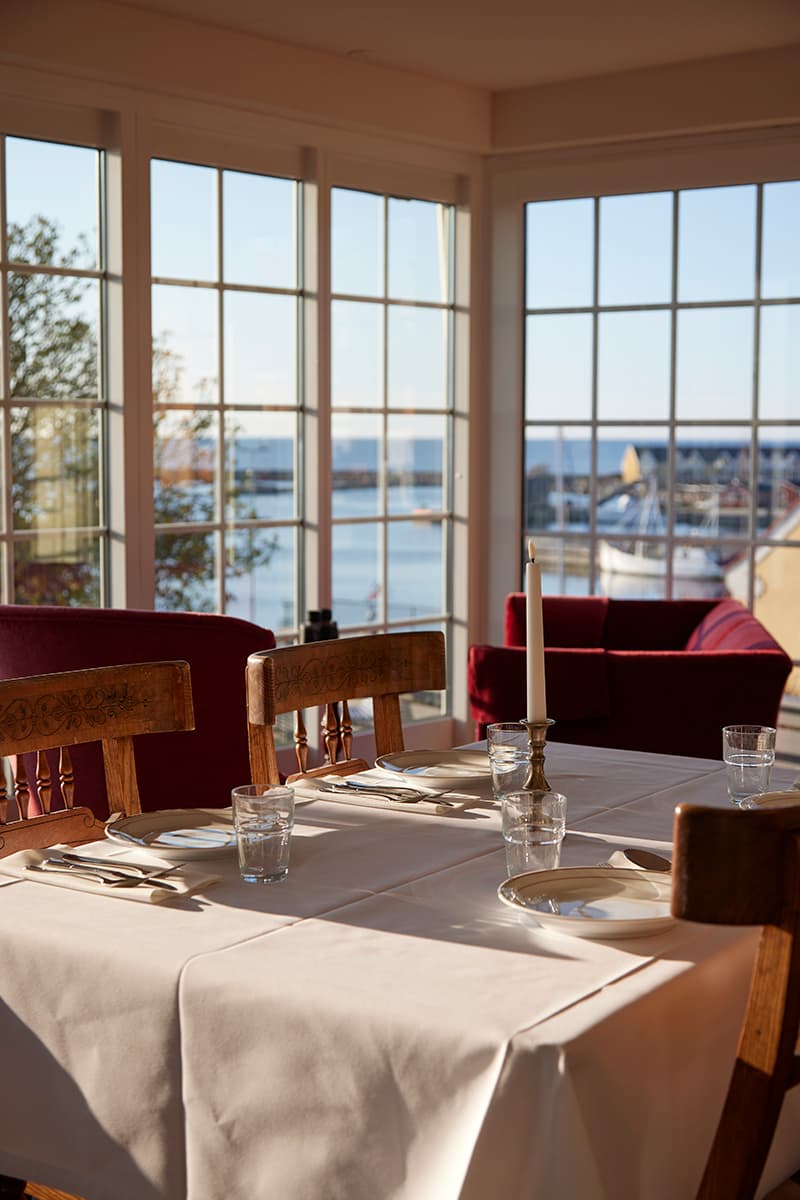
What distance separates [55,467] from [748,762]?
9.91 ft

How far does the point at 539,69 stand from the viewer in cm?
537

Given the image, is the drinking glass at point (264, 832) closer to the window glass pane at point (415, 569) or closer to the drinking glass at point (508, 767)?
the drinking glass at point (508, 767)

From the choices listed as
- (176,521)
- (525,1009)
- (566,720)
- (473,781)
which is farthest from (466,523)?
(525,1009)

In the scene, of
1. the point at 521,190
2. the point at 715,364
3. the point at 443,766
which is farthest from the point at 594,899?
the point at 521,190

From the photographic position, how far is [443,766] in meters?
2.42

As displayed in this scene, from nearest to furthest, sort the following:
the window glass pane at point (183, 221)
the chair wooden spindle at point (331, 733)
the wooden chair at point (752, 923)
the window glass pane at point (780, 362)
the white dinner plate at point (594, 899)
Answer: the wooden chair at point (752, 923)
the white dinner plate at point (594, 899)
the chair wooden spindle at point (331, 733)
the window glass pane at point (183, 221)
the window glass pane at point (780, 362)

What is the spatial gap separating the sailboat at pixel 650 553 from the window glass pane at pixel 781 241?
886 millimetres

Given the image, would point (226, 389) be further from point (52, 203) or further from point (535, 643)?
point (535, 643)

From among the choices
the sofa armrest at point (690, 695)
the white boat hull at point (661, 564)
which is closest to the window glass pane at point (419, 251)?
the white boat hull at point (661, 564)

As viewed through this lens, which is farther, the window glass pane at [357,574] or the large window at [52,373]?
the window glass pane at [357,574]

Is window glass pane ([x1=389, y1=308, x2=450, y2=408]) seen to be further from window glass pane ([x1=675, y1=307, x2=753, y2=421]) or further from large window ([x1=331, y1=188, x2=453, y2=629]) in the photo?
window glass pane ([x1=675, y1=307, x2=753, y2=421])

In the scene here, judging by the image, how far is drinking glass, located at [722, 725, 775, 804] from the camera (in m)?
2.17

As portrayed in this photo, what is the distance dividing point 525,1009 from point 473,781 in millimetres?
968

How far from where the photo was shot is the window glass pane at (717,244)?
5398mm
